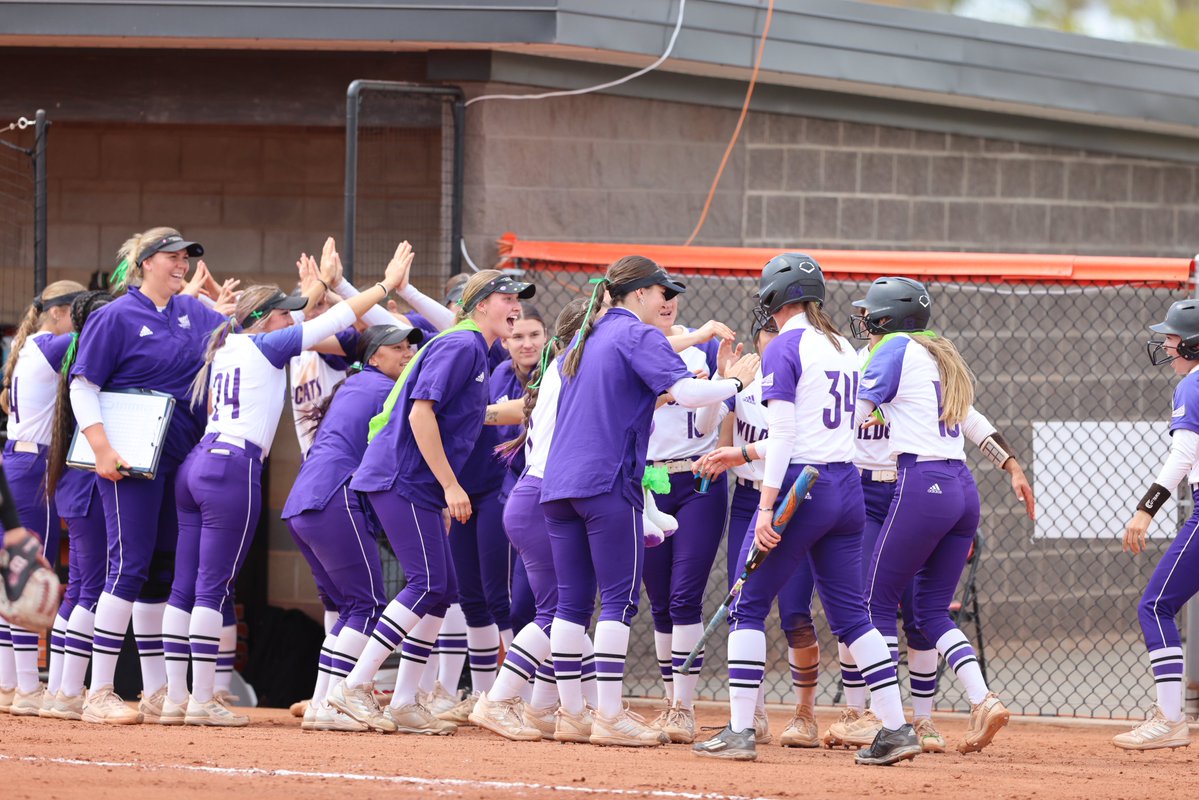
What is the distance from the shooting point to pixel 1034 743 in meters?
7.92

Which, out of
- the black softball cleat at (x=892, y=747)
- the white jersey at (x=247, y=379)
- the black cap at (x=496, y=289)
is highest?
the black cap at (x=496, y=289)

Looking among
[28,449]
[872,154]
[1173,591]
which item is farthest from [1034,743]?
[28,449]

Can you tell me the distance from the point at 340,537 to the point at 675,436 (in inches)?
59.6

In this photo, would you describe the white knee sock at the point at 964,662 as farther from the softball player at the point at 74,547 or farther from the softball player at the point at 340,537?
the softball player at the point at 74,547

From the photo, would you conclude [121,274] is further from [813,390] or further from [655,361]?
[813,390]

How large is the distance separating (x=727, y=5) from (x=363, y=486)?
13.4 feet

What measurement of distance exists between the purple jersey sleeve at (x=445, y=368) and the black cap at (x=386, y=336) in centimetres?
53

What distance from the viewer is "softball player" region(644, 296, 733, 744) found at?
734cm

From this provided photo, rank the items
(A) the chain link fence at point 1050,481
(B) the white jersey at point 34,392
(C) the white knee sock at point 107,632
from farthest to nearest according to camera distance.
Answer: (A) the chain link fence at point 1050,481
(B) the white jersey at point 34,392
(C) the white knee sock at point 107,632

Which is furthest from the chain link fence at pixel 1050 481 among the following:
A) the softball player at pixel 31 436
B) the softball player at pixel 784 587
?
the softball player at pixel 31 436

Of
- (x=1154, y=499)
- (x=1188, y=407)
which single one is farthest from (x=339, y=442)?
(x=1188, y=407)

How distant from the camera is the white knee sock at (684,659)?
24.0 feet

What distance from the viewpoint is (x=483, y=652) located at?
7902 millimetres

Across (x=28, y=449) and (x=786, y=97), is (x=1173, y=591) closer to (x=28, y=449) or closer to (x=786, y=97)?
(x=786, y=97)
